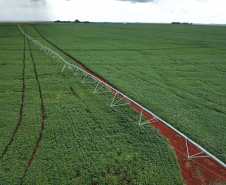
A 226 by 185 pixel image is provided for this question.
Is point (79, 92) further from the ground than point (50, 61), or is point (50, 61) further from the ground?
point (50, 61)

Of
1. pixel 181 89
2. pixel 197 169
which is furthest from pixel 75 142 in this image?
pixel 181 89

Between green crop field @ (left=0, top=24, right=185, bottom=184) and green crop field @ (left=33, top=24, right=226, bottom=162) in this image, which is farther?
green crop field @ (left=33, top=24, right=226, bottom=162)

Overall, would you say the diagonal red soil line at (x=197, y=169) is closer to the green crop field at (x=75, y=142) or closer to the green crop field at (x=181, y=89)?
the green crop field at (x=75, y=142)

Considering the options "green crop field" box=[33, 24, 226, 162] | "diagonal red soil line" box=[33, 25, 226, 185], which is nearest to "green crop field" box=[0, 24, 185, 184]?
"diagonal red soil line" box=[33, 25, 226, 185]

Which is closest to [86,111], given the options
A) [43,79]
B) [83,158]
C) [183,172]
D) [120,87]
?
[83,158]

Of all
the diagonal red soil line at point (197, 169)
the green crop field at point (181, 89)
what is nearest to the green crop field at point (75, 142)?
the diagonal red soil line at point (197, 169)

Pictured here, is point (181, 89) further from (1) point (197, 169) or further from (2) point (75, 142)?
(2) point (75, 142)

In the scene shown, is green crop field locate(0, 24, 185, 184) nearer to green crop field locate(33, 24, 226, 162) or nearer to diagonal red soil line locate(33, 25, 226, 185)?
diagonal red soil line locate(33, 25, 226, 185)

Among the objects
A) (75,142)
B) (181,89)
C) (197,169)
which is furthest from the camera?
(181,89)

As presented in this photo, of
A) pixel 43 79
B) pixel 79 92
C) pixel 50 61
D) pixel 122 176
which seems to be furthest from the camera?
pixel 50 61

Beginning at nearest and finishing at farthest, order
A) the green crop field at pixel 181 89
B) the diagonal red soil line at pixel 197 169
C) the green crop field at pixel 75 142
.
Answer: the green crop field at pixel 75 142
the diagonal red soil line at pixel 197 169
the green crop field at pixel 181 89

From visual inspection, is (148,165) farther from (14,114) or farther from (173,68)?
(173,68)
